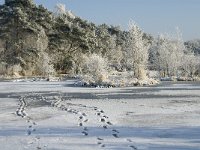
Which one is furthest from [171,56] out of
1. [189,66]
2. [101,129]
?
[101,129]

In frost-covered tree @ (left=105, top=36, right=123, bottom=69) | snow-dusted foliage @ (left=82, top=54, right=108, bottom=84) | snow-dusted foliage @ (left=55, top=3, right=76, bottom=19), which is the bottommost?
snow-dusted foliage @ (left=82, top=54, right=108, bottom=84)

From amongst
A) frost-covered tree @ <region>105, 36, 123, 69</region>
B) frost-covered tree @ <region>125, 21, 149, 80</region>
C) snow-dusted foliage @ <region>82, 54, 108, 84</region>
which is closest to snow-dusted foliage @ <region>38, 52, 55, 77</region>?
frost-covered tree @ <region>125, 21, 149, 80</region>

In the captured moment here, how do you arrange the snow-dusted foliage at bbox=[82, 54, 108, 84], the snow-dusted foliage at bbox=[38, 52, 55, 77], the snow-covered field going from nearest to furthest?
the snow-covered field → the snow-dusted foliage at bbox=[82, 54, 108, 84] → the snow-dusted foliage at bbox=[38, 52, 55, 77]

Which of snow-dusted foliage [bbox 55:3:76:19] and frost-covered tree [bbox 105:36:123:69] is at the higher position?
snow-dusted foliage [bbox 55:3:76:19]

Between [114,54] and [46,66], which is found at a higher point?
[114,54]

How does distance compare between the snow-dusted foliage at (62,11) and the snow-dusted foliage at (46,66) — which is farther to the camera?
the snow-dusted foliage at (62,11)

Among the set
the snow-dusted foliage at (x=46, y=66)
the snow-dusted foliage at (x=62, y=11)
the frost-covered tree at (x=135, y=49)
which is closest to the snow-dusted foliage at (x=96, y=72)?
the frost-covered tree at (x=135, y=49)

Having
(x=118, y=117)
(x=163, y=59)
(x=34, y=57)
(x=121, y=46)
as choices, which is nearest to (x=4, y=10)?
(x=34, y=57)

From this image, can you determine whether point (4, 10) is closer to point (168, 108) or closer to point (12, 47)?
point (12, 47)

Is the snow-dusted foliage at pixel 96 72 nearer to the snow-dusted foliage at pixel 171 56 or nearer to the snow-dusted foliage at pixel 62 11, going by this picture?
the snow-dusted foliage at pixel 171 56

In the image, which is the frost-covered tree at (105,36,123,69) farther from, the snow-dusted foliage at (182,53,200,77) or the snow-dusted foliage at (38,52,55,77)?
the snow-dusted foliage at (182,53,200,77)

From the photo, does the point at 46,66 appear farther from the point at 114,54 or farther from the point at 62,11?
the point at 114,54

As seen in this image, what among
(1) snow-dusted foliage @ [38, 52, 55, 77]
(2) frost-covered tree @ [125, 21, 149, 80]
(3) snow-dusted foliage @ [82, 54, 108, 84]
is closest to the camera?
(3) snow-dusted foliage @ [82, 54, 108, 84]

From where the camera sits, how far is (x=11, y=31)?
210 ft
